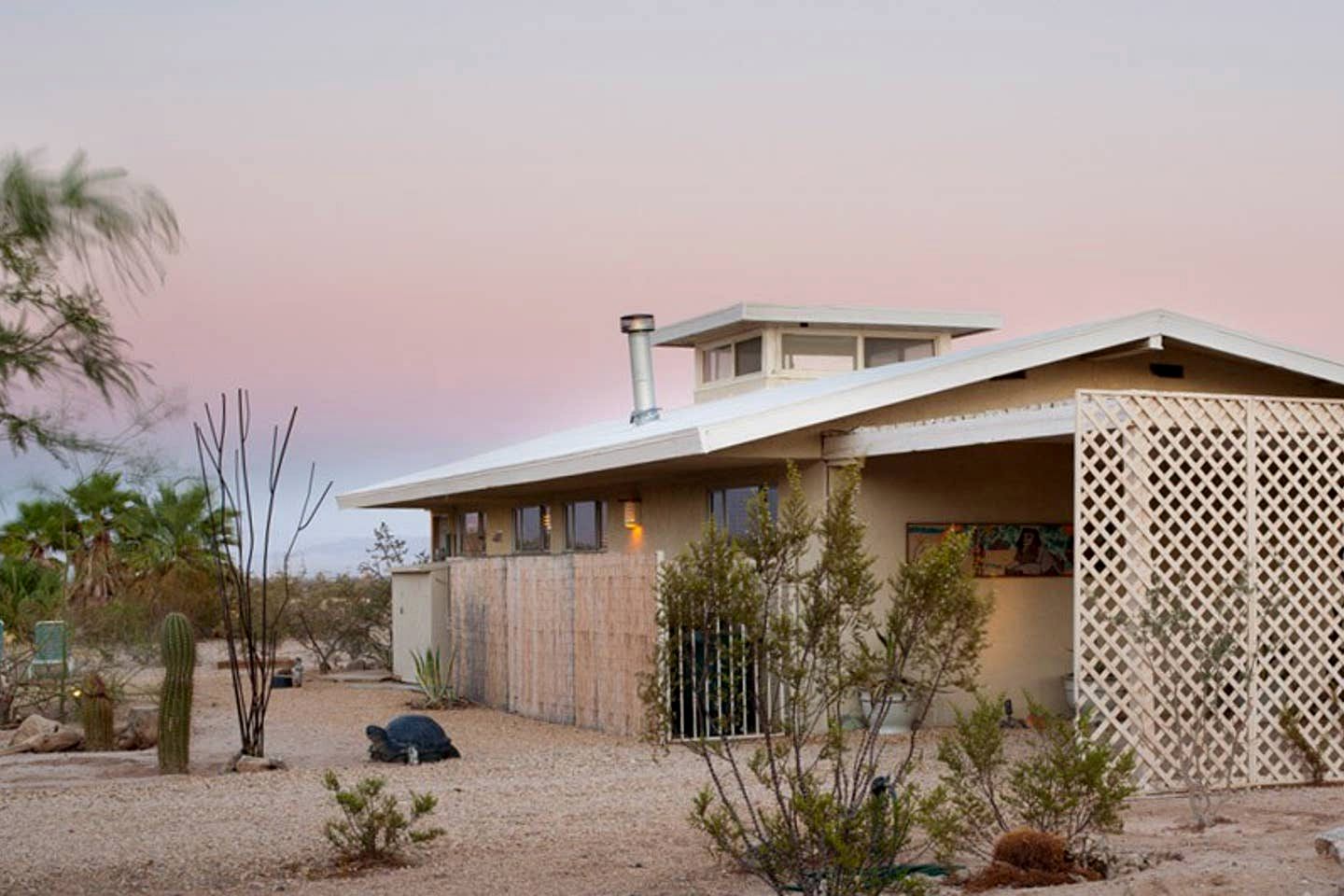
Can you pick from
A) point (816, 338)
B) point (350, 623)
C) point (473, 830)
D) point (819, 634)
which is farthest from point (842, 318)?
point (819, 634)

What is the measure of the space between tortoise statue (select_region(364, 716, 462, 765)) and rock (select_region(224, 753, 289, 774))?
84 centimetres

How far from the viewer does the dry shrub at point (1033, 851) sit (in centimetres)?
921

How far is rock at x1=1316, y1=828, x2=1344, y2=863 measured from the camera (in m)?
9.06

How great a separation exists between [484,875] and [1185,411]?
6568 mm

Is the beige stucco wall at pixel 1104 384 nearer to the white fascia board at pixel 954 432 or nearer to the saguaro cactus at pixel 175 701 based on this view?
the white fascia board at pixel 954 432

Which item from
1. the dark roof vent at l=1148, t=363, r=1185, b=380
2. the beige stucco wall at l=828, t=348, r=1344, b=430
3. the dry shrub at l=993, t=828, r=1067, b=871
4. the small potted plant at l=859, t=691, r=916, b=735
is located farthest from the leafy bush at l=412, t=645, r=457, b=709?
the dry shrub at l=993, t=828, r=1067, b=871

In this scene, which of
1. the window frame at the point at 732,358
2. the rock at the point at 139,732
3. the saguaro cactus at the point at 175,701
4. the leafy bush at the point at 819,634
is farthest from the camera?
the window frame at the point at 732,358

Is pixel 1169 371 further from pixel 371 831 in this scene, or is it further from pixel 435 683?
pixel 371 831

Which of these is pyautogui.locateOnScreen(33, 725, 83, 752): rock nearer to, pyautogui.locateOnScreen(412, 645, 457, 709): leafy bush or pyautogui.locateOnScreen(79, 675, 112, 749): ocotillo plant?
pyautogui.locateOnScreen(79, 675, 112, 749): ocotillo plant

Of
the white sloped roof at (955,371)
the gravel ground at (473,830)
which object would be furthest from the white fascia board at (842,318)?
the gravel ground at (473,830)

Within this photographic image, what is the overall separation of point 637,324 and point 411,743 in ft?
36.4

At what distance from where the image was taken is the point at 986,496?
18562mm

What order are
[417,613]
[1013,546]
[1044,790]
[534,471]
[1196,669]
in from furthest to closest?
1. [417,613]
2. [534,471]
3. [1013,546]
4. [1196,669]
5. [1044,790]

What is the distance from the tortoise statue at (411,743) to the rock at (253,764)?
84 cm
